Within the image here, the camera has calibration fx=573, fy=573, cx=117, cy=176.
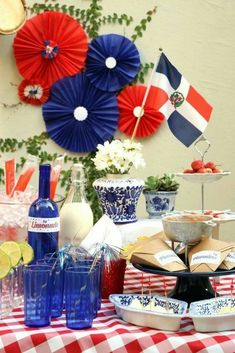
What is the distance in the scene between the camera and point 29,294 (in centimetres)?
113

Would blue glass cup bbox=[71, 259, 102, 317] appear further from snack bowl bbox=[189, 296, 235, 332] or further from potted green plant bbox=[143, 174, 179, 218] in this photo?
potted green plant bbox=[143, 174, 179, 218]

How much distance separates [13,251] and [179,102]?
3.35 ft

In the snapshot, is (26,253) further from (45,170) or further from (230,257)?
(230,257)

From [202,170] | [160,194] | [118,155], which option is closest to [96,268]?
[118,155]

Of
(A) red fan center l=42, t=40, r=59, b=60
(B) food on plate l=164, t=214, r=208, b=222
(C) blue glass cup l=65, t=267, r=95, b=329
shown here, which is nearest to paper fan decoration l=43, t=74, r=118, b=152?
(A) red fan center l=42, t=40, r=59, b=60

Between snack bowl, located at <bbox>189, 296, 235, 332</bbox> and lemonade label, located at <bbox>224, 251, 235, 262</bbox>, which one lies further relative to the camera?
lemonade label, located at <bbox>224, 251, 235, 262</bbox>

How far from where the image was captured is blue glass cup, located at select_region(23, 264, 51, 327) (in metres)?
1.13

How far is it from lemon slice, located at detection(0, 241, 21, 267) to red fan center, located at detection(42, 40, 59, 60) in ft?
8.90

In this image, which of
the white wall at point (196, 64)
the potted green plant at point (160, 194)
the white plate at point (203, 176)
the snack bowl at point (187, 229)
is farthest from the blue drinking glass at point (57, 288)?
the white wall at point (196, 64)

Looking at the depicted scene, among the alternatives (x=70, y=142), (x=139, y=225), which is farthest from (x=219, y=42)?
(x=139, y=225)

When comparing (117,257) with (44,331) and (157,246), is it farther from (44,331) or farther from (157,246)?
(44,331)

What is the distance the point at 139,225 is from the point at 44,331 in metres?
1.73

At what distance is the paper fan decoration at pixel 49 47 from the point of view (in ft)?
12.4

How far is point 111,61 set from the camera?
12.6 ft
